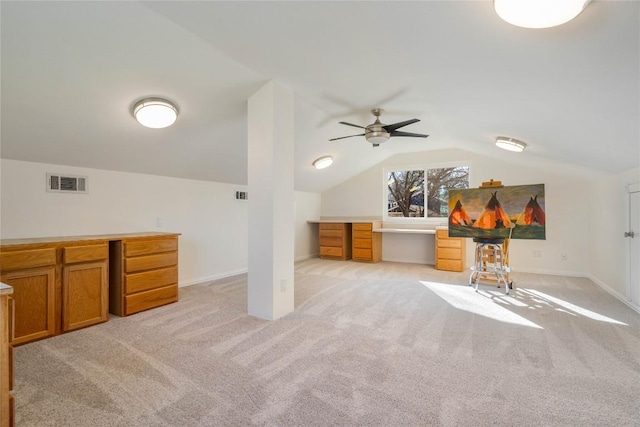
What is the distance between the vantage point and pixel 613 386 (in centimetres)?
177

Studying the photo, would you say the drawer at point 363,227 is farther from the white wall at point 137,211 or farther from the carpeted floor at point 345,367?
Answer: the carpeted floor at point 345,367

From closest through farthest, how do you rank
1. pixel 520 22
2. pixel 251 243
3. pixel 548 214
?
pixel 520 22 < pixel 251 243 < pixel 548 214

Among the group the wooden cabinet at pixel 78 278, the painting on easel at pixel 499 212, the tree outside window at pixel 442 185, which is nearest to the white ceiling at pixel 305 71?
the painting on easel at pixel 499 212

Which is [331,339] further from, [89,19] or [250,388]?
[89,19]

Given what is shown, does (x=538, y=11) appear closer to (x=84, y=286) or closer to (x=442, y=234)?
(x=84, y=286)

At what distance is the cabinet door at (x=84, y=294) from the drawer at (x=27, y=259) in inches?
6.4

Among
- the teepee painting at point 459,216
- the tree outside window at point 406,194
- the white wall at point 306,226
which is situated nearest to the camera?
the teepee painting at point 459,216

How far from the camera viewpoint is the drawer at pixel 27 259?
7.50 ft

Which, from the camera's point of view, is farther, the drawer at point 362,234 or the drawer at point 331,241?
the drawer at point 331,241

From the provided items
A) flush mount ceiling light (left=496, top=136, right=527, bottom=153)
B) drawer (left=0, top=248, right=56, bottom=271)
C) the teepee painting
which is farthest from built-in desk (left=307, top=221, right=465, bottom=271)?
drawer (left=0, top=248, right=56, bottom=271)

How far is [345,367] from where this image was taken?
6.59 ft

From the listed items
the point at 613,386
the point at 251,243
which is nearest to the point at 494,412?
the point at 613,386

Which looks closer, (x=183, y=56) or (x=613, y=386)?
(x=613, y=386)

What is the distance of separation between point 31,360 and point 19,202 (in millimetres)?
1637
